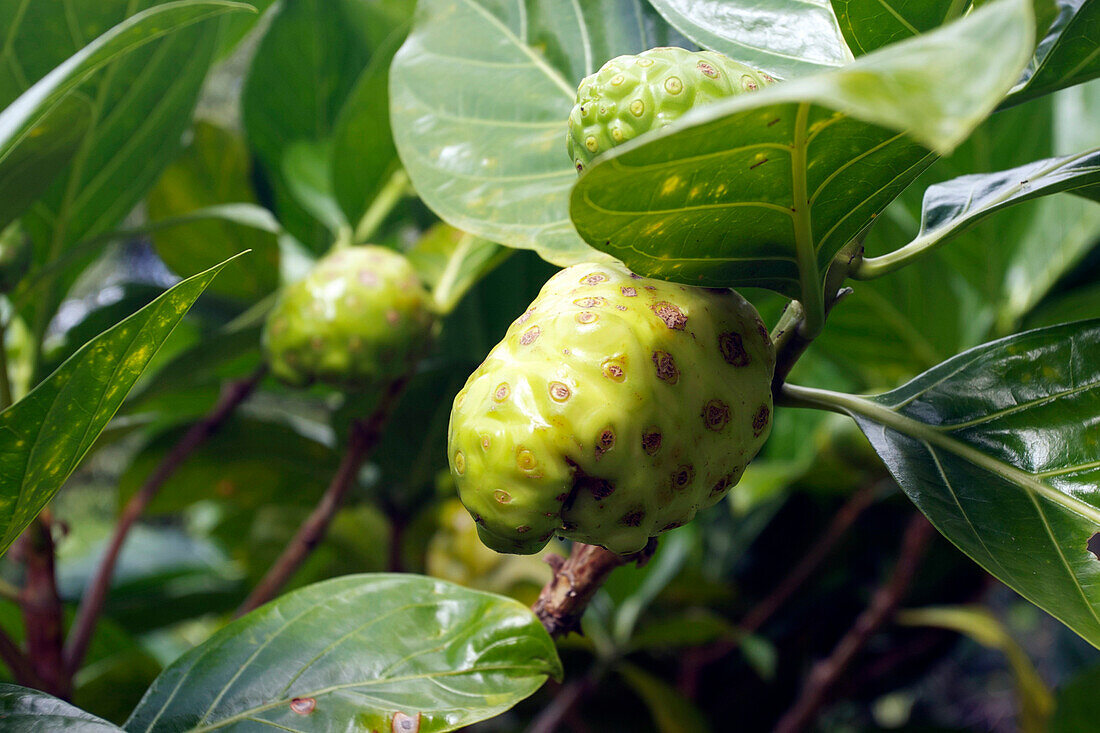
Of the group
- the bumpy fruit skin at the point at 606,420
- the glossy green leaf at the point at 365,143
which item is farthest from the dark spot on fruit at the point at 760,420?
the glossy green leaf at the point at 365,143

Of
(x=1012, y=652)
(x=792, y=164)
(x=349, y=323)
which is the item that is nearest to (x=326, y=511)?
(x=349, y=323)

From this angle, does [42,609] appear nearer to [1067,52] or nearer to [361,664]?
[361,664]

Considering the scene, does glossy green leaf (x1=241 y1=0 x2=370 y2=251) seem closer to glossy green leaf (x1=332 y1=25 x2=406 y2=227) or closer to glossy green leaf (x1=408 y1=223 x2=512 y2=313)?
glossy green leaf (x1=332 y1=25 x2=406 y2=227)

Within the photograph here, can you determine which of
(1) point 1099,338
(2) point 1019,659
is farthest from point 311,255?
(2) point 1019,659

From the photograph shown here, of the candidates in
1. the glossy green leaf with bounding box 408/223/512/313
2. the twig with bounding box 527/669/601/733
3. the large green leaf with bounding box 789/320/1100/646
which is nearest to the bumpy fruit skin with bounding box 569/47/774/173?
the large green leaf with bounding box 789/320/1100/646

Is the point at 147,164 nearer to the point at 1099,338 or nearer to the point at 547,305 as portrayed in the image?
the point at 547,305

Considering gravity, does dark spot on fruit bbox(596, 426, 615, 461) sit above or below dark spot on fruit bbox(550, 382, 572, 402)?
below
